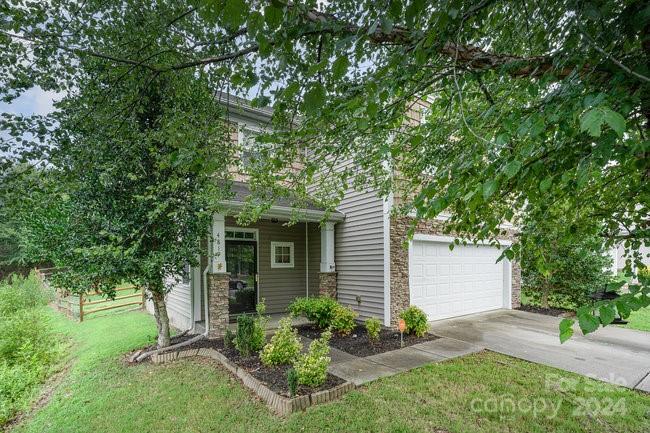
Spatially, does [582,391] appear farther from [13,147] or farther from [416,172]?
[13,147]

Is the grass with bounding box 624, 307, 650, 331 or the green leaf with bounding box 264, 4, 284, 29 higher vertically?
A: the green leaf with bounding box 264, 4, 284, 29

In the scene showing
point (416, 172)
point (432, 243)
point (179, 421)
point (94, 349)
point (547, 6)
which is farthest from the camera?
point (432, 243)

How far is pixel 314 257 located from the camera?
994 centimetres

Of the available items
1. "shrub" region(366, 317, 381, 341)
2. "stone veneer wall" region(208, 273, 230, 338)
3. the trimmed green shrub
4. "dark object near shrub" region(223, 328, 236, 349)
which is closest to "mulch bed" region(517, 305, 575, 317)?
"shrub" region(366, 317, 381, 341)

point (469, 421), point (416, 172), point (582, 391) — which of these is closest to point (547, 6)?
point (416, 172)

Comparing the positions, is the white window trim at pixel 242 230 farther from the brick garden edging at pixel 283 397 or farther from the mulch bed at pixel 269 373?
the brick garden edging at pixel 283 397

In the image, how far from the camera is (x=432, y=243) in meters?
8.25

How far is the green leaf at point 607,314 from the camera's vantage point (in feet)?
4.58

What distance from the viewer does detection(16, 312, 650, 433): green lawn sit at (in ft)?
11.9

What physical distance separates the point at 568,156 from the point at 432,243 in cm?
621

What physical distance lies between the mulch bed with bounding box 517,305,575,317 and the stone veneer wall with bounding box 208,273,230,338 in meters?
8.13

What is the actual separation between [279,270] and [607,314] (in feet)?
28.3

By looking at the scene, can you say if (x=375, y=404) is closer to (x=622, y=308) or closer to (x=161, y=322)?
(x=622, y=308)

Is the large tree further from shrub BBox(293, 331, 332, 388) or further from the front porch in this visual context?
the front porch
